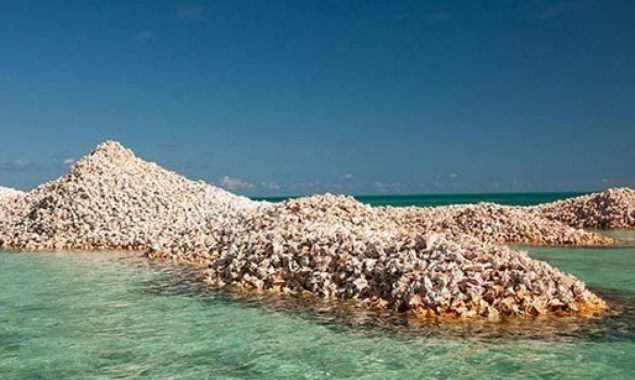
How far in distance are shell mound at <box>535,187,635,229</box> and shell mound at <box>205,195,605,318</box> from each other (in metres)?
19.9

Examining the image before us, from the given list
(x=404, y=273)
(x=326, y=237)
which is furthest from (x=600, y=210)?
(x=404, y=273)

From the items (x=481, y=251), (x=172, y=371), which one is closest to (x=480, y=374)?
(x=172, y=371)

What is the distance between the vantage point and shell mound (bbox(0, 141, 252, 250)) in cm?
1988

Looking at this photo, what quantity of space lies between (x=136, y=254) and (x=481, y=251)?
11.1 m

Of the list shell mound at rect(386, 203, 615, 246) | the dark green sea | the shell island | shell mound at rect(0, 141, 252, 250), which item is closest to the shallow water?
the dark green sea

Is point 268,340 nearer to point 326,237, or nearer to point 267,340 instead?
point 267,340

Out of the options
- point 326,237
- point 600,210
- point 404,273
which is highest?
point 600,210

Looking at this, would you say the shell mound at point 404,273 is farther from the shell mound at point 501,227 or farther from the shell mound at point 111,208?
the shell mound at point 501,227

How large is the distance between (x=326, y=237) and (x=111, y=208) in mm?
12137

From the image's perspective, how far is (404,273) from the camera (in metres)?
9.96

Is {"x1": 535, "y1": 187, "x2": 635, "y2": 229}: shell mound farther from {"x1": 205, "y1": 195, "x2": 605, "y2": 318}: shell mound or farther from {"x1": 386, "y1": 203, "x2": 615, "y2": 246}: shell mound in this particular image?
{"x1": 205, "y1": 195, "x2": 605, "y2": 318}: shell mound

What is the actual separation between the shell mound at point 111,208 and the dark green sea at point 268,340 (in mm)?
8008

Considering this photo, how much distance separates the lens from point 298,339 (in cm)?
789

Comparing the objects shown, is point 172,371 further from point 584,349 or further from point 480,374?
point 584,349
